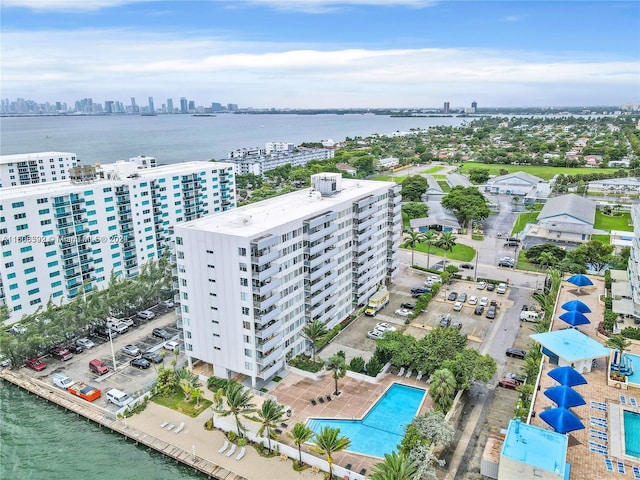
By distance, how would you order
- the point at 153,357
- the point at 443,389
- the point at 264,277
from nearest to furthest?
the point at 443,389, the point at 264,277, the point at 153,357

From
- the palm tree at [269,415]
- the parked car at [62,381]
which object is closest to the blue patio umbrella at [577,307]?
the palm tree at [269,415]

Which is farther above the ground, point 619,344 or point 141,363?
point 619,344

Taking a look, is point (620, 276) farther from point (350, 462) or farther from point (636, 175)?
point (636, 175)

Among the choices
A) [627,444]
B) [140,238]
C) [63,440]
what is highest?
[140,238]

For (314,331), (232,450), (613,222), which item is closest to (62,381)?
(232,450)

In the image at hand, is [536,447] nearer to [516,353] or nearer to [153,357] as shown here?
[516,353]

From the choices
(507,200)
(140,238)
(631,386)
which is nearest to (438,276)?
(631,386)

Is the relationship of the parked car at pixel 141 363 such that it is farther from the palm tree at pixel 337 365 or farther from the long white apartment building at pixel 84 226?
the palm tree at pixel 337 365
